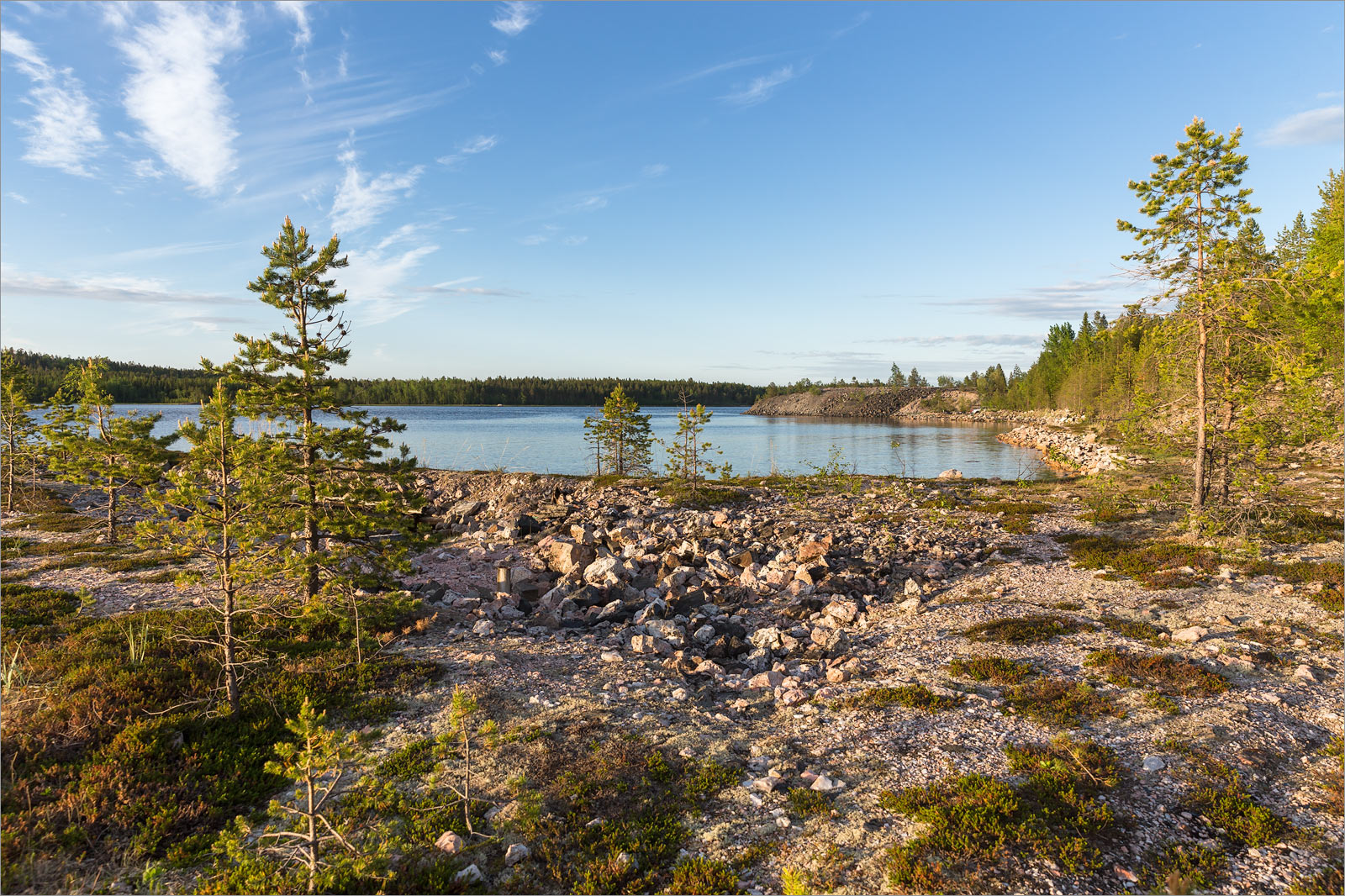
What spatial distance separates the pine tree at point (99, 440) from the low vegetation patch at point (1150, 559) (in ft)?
77.3

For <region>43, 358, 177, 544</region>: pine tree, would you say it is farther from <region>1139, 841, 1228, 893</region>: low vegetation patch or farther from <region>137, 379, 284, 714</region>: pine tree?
<region>1139, 841, 1228, 893</region>: low vegetation patch

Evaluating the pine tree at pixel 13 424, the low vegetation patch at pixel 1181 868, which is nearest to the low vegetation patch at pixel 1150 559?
the low vegetation patch at pixel 1181 868

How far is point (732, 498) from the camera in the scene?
29359mm

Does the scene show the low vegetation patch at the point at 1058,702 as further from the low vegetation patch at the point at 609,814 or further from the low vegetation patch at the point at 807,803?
the low vegetation patch at the point at 609,814

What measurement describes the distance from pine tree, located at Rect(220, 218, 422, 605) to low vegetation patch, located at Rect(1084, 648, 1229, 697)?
1389 cm

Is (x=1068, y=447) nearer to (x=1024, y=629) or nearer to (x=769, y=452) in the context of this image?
(x=769, y=452)

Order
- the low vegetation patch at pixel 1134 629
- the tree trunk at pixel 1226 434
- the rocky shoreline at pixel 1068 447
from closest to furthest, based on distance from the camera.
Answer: the low vegetation patch at pixel 1134 629, the tree trunk at pixel 1226 434, the rocky shoreline at pixel 1068 447

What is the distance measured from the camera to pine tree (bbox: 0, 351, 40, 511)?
88.5 ft

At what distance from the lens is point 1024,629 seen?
12.9 meters

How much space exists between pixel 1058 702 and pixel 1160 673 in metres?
2.44

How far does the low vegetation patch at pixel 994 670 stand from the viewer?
35.2ft

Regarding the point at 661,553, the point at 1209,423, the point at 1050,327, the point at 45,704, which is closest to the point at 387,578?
the point at 45,704

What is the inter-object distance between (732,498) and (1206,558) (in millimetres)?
17632

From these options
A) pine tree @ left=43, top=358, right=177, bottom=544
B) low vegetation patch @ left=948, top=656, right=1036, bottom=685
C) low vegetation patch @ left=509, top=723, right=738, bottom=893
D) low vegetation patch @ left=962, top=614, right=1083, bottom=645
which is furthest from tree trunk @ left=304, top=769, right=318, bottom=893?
low vegetation patch @ left=962, top=614, right=1083, bottom=645
